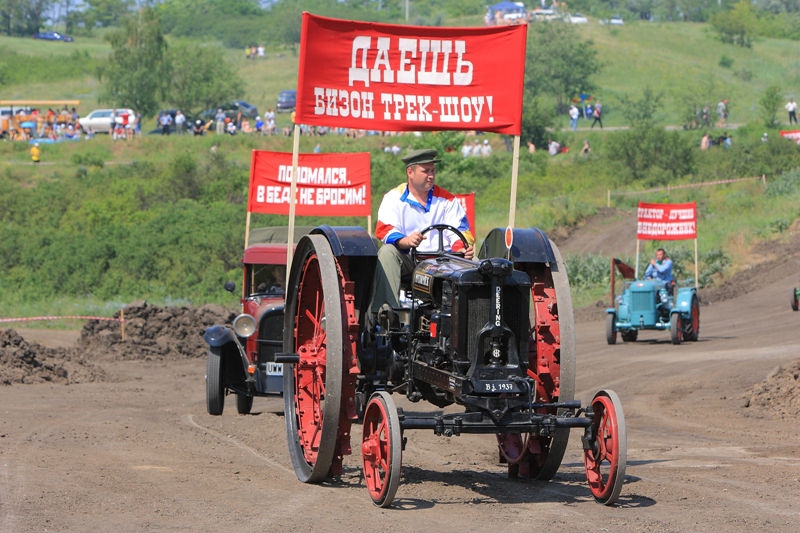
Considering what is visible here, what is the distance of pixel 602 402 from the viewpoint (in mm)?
7566

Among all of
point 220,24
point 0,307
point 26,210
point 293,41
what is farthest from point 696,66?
point 0,307

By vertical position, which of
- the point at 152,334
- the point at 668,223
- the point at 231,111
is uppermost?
the point at 231,111

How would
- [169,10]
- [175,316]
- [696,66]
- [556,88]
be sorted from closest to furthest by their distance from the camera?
[175,316], [556,88], [696,66], [169,10]

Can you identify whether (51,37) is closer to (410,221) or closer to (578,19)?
(578,19)

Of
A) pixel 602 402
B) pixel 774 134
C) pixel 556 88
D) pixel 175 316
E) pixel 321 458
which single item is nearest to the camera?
pixel 602 402

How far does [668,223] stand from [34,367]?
15.3 meters

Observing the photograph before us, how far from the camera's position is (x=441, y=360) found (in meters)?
7.75

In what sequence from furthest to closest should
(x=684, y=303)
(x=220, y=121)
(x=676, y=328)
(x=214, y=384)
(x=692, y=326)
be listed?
(x=220, y=121), (x=692, y=326), (x=684, y=303), (x=676, y=328), (x=214, y=384)

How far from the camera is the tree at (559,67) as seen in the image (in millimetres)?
81188

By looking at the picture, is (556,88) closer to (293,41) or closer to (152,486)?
(293,41)

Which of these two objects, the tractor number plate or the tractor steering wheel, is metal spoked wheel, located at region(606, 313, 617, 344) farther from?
the tractor number plate

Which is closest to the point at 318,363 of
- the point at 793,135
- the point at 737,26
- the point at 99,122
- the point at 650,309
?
the point at 650,309

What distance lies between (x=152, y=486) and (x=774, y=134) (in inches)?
1976

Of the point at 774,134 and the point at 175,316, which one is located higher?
the point at 774,134
